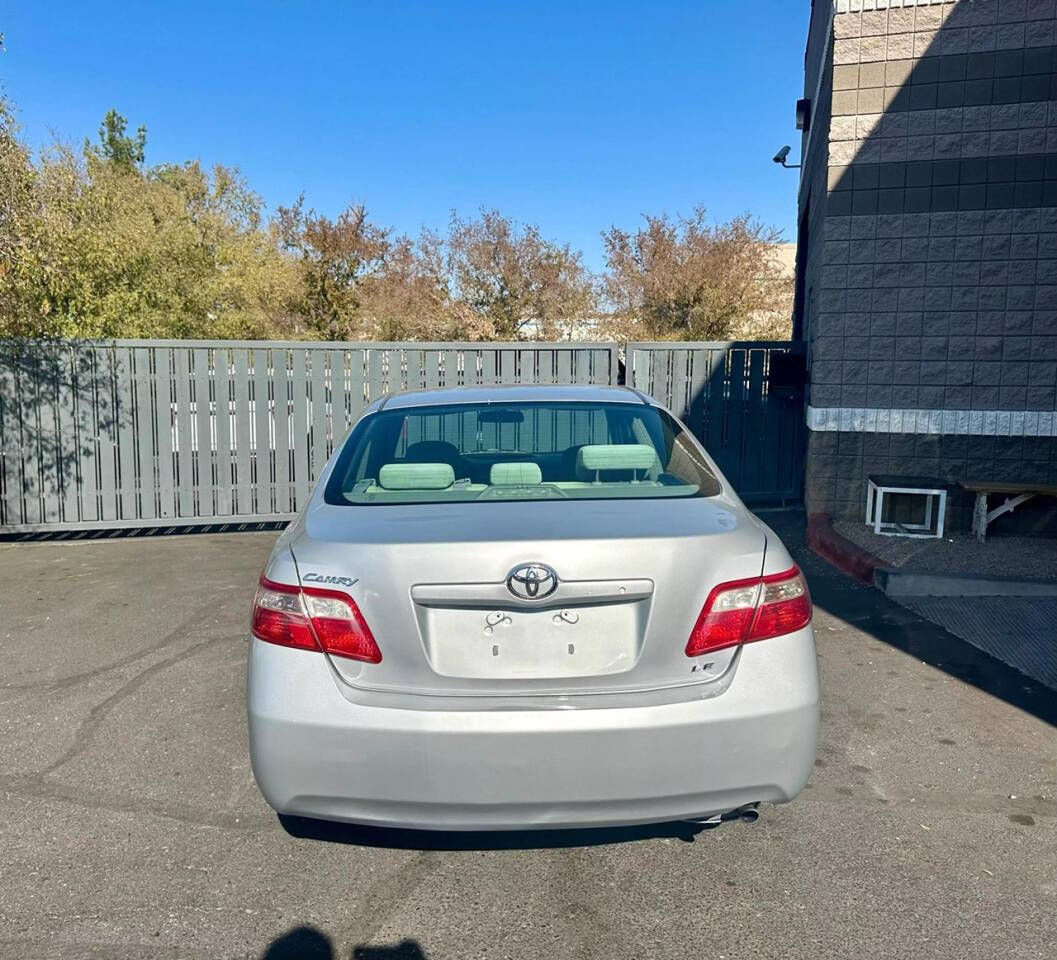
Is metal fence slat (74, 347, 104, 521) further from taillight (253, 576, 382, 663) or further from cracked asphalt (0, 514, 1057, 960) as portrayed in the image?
taillight (253, 576, 382, 663)

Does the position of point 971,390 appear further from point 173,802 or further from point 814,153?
point 173,802

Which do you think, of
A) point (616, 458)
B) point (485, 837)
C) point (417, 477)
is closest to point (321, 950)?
point (485, 837)

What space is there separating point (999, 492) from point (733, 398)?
10.6 ft

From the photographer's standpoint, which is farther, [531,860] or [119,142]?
[119,142]

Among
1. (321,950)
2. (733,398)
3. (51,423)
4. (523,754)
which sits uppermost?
(733,398)

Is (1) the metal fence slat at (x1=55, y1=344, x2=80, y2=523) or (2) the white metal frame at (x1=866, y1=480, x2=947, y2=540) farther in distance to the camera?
(1) the metal fence slat at (x1=55, y1=344, x2=80, y2=523)

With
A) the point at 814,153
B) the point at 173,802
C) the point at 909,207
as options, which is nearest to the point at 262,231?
the point at 814,153

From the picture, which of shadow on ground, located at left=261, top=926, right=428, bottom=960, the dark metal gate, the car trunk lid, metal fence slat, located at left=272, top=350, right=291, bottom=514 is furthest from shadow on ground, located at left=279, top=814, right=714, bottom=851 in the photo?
the dark metal gate

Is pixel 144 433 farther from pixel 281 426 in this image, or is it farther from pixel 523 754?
pixel 523 754

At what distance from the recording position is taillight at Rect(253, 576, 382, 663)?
8.54ft

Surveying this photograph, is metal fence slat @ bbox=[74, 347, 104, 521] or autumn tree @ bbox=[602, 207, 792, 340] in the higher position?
autumn tree @ bbox=[602, 207, 792, 340]

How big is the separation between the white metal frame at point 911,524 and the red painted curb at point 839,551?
401 millimetres

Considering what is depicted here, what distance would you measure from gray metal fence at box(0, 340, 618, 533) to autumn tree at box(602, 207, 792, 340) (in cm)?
1414

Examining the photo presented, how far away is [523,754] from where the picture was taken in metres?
2.51
